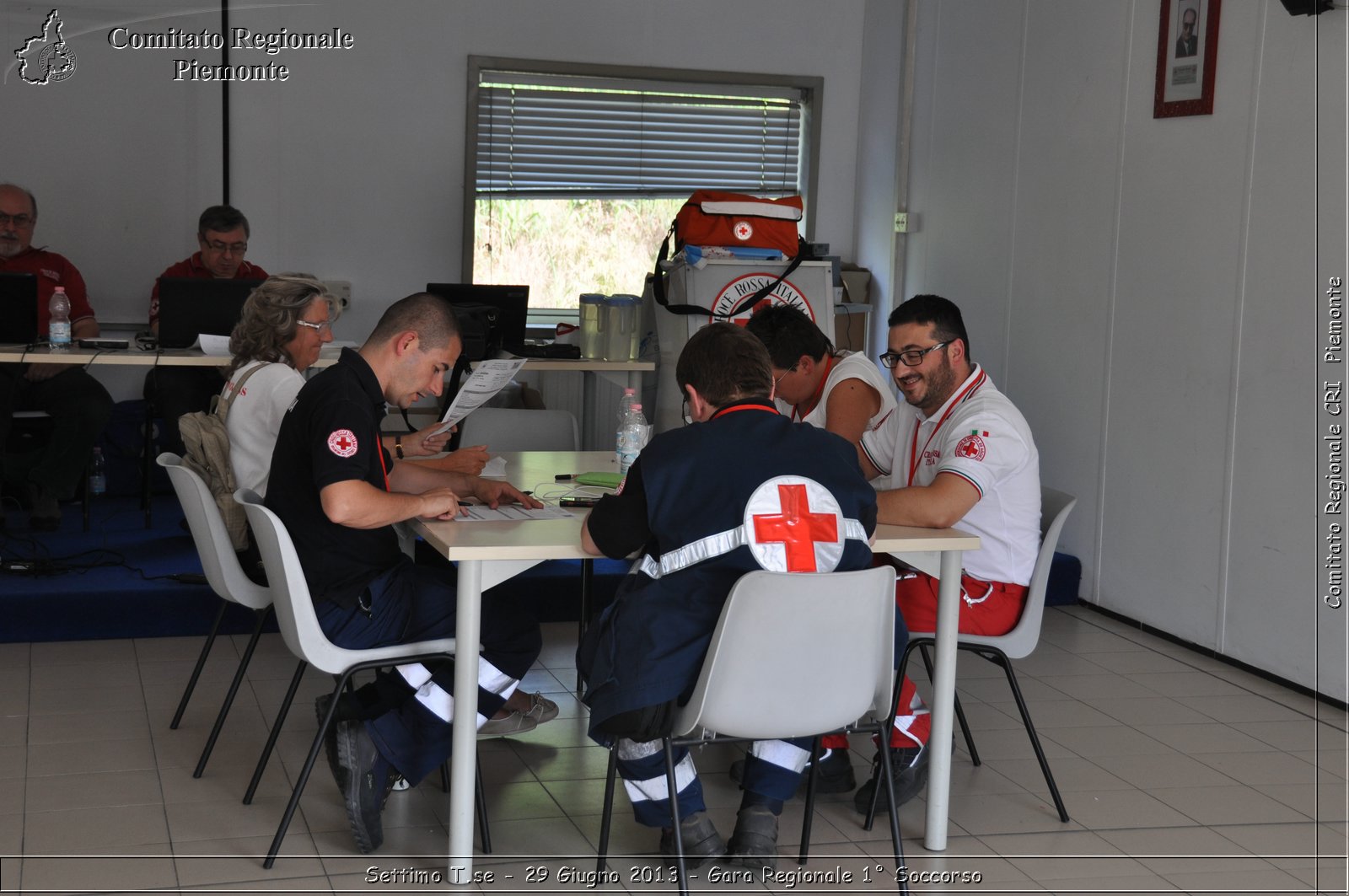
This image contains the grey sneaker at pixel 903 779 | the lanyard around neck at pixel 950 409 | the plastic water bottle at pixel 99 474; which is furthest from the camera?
the plastic water bottle at pixel 99 474

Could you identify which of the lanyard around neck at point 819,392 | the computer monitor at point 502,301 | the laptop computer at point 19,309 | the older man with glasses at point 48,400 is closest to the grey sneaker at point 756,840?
the lanyard around neck at point 819,392

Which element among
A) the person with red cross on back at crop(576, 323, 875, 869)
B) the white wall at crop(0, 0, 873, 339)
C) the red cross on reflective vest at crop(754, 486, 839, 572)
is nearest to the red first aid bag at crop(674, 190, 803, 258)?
the white wall at crop(0, 0, 873, 339)

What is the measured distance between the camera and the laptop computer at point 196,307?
188 inches

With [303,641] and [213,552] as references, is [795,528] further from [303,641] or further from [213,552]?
[213,552]

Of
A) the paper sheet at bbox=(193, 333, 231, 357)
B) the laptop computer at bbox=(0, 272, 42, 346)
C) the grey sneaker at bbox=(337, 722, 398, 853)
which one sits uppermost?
the laptop computer at bbox=(0, 272, 42, 346)

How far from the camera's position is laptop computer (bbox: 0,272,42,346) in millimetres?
4609

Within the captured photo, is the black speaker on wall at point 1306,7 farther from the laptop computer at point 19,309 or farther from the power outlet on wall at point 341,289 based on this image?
the laptop computer at point 19,309

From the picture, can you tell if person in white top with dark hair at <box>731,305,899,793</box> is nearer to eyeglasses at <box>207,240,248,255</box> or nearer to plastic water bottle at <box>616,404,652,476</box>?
plastic water bottle at <box>616,404,652,476</box>

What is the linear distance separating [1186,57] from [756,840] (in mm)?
3346

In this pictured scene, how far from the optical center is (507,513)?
2.76 m

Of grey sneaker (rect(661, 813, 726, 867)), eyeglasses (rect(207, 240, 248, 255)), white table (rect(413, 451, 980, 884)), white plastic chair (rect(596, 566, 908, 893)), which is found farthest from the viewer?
eyeglasses (rect(207, 240, 248, 255))

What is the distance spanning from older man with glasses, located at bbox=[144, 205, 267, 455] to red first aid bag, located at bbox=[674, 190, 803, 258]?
1.89 meters

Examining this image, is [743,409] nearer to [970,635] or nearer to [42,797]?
[970,635]

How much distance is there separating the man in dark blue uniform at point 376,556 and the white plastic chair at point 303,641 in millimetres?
55
